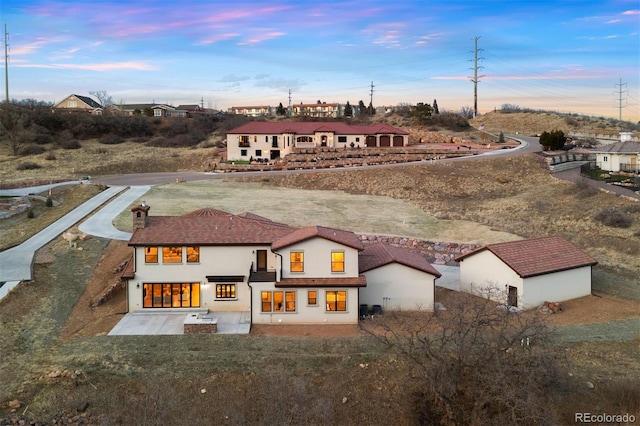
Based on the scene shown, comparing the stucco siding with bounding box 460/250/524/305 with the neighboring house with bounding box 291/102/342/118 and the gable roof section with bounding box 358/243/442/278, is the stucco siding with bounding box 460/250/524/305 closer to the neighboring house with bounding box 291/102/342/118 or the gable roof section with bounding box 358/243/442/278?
the gable roof section with bounding box 358/243/442/278

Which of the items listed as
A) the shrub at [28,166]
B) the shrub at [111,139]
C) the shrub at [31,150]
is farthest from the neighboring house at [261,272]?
the shrub at [111,139]

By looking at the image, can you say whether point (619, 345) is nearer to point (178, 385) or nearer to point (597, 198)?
point (178, 385)

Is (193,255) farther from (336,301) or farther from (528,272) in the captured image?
(528,272)

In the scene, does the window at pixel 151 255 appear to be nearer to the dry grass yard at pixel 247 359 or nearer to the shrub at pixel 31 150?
the dry grass yard at pixel 247 359

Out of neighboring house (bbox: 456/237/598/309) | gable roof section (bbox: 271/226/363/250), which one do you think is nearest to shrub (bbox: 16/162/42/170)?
gable roof section (bbox: 271/226/363/250)

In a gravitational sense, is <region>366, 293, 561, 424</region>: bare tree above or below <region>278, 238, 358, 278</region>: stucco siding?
below

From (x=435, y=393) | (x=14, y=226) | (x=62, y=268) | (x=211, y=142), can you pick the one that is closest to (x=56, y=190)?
(x=14, y=226)
